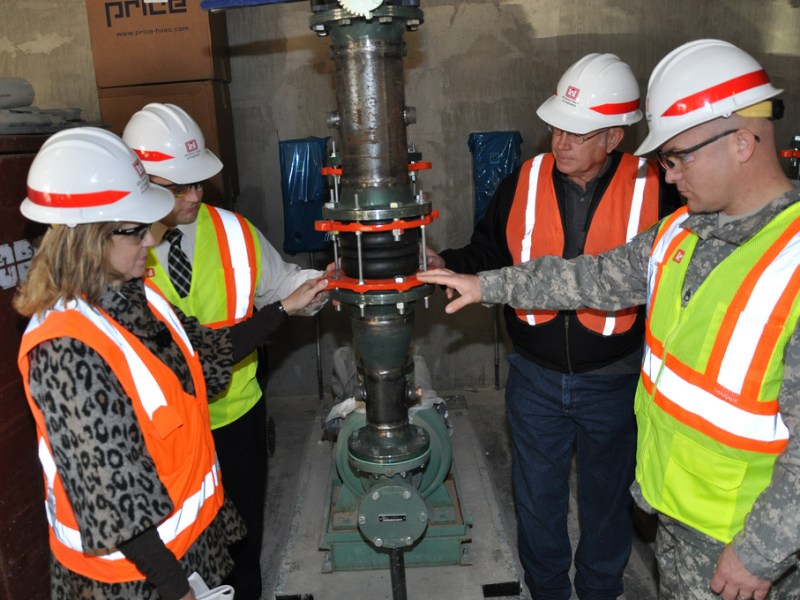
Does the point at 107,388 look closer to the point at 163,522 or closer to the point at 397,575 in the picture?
the point at 163,522

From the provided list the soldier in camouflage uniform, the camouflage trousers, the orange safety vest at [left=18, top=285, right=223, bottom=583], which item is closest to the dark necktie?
the orange safety vest at [left=18, top=285, right=223, bottom=583]


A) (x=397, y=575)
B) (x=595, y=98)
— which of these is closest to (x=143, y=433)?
(x=397, y=575)

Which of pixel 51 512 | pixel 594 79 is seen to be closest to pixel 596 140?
pixel 594 79

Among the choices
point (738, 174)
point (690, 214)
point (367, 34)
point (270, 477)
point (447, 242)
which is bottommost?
point (270, 477)

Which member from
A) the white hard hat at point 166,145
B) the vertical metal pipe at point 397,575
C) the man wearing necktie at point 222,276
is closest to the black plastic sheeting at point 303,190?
the man wearing necktie at point 222,276

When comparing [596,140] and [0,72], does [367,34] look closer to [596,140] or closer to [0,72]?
[596,140]

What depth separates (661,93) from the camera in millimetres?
1447

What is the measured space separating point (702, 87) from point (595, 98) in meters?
0.68

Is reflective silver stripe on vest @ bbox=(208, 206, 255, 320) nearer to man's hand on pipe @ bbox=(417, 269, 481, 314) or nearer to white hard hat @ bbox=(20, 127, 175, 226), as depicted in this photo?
man's hand on pipe @ bbox=(417, 269, 481, 314)

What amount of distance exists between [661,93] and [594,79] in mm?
631

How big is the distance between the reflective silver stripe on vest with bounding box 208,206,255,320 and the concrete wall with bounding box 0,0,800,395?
1.71m

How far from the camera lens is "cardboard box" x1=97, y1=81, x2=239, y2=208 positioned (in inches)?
133

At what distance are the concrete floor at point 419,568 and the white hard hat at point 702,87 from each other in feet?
5.04

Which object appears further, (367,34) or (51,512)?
(367,34)
